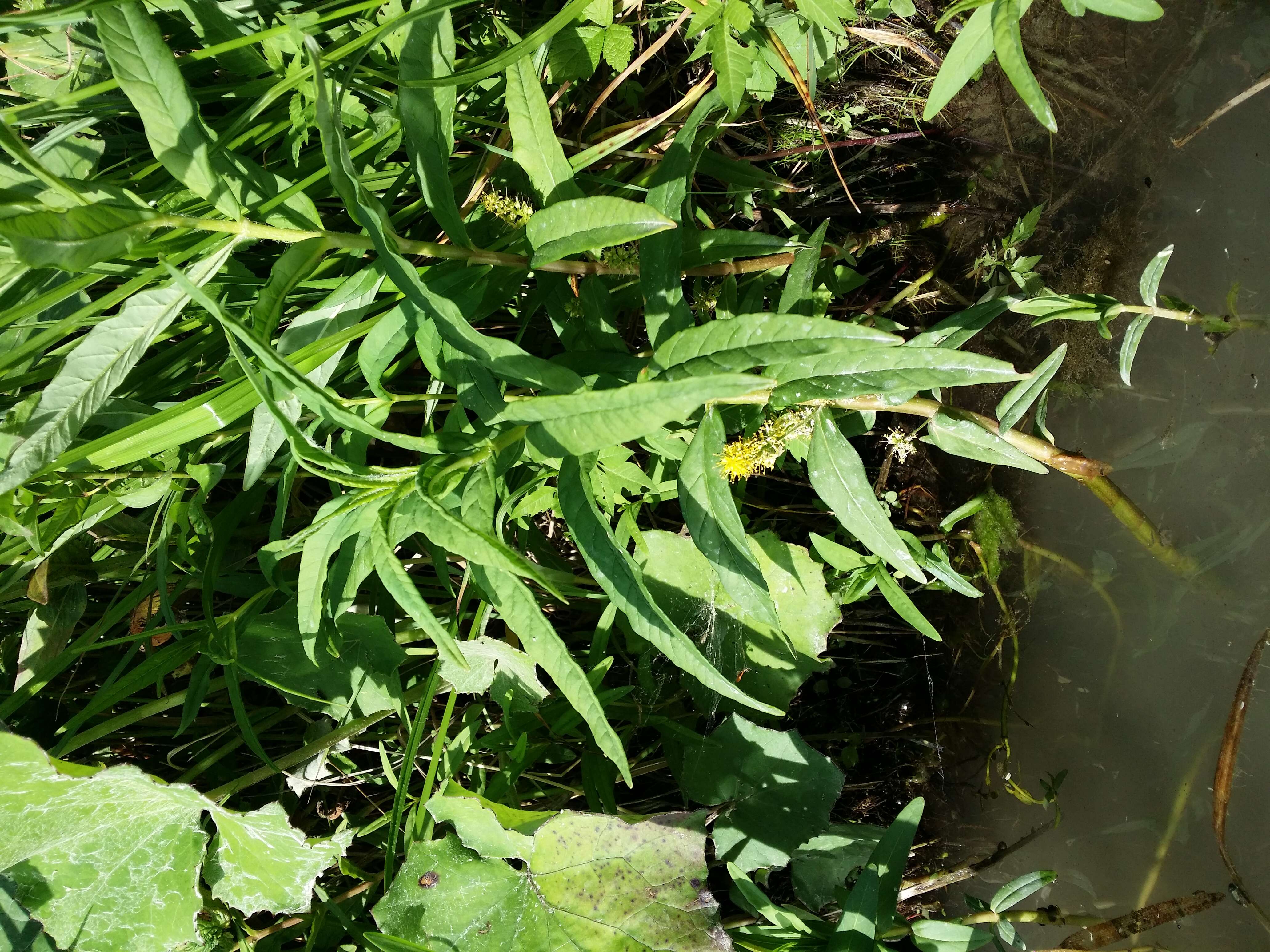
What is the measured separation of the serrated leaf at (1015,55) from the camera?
1.33m

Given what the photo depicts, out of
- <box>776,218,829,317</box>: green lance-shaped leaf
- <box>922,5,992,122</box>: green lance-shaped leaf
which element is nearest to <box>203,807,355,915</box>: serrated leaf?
<box>776,218,829,317</box>: green lance-shaped leaf

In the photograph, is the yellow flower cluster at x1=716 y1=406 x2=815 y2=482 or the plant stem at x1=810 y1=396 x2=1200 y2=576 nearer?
the yellow flower cluster at x1=716 y1=406 x2=815 y2=482

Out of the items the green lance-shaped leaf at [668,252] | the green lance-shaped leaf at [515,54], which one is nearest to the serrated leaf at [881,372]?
the green lance-shaped leaf at [668,252]

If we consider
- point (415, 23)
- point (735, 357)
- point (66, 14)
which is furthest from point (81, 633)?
point (735, 357)

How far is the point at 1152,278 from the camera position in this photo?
1665 millimetres

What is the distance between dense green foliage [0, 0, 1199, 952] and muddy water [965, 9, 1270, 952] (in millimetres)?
268

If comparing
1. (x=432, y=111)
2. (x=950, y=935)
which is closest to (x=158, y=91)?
(x=432, y=111)

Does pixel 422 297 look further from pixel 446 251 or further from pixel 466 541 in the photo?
pixel 466 541

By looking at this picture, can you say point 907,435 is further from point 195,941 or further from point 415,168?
point 195,941

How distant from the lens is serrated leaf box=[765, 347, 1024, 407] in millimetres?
1104

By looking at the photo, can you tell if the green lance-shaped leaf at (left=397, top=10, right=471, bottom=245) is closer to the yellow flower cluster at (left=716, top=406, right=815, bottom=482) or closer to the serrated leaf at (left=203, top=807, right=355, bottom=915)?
the yellow flower cluster at (left=716, top=406, right=815, bottom=482)

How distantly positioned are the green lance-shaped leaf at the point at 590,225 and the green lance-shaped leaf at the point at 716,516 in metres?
0.30

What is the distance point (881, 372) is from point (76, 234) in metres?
1.04

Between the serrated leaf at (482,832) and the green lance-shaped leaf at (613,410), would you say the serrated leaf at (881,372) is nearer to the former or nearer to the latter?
the green lance-shaped leaf at (613,410)
